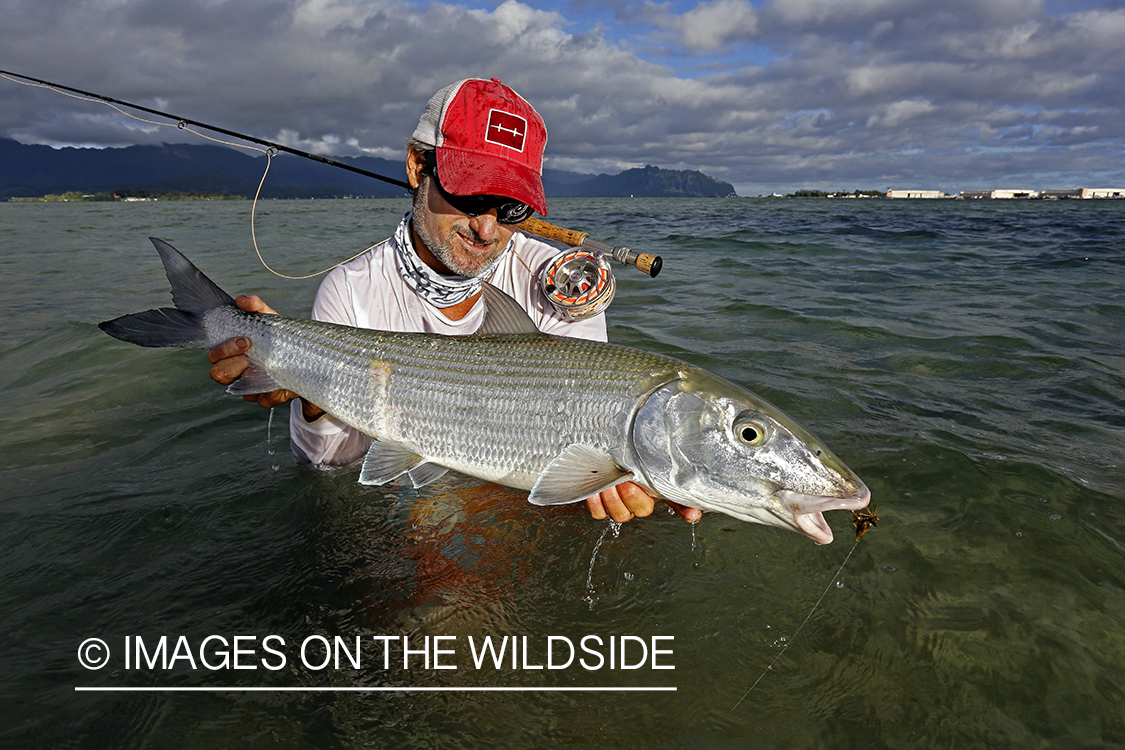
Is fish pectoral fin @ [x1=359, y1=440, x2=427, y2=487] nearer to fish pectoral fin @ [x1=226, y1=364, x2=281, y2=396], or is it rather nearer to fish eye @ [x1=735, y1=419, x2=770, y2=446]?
fish pectoral fin @ [x1=226, y1=364, x2=281, y2=396]

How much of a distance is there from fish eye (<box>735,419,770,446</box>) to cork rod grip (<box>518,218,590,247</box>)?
11.3ft

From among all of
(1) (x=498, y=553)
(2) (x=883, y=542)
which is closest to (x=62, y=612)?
(1) (x=498, y=553)

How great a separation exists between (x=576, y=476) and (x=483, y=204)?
1940 millimetres

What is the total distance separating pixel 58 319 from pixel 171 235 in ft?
64.7

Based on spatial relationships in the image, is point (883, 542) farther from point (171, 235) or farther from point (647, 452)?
point (171, 235)

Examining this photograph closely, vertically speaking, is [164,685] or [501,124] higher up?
[501,124]

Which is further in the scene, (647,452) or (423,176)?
(423,176)

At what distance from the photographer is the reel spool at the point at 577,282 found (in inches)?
161

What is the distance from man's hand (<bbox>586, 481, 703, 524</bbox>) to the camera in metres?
2.93

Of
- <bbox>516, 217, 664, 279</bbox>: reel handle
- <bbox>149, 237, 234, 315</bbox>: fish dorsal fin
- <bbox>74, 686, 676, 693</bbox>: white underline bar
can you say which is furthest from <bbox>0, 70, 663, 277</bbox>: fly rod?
<bbox>74, 686, 676, 693</bbox>: white underline bar

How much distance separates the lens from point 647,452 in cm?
262

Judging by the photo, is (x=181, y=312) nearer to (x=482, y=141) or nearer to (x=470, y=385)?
(x=470, y=385)

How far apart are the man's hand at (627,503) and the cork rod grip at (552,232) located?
3.19 meters

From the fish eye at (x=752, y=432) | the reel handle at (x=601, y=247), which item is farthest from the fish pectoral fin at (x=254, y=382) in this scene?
the fish eye at (x=752, y=432)
